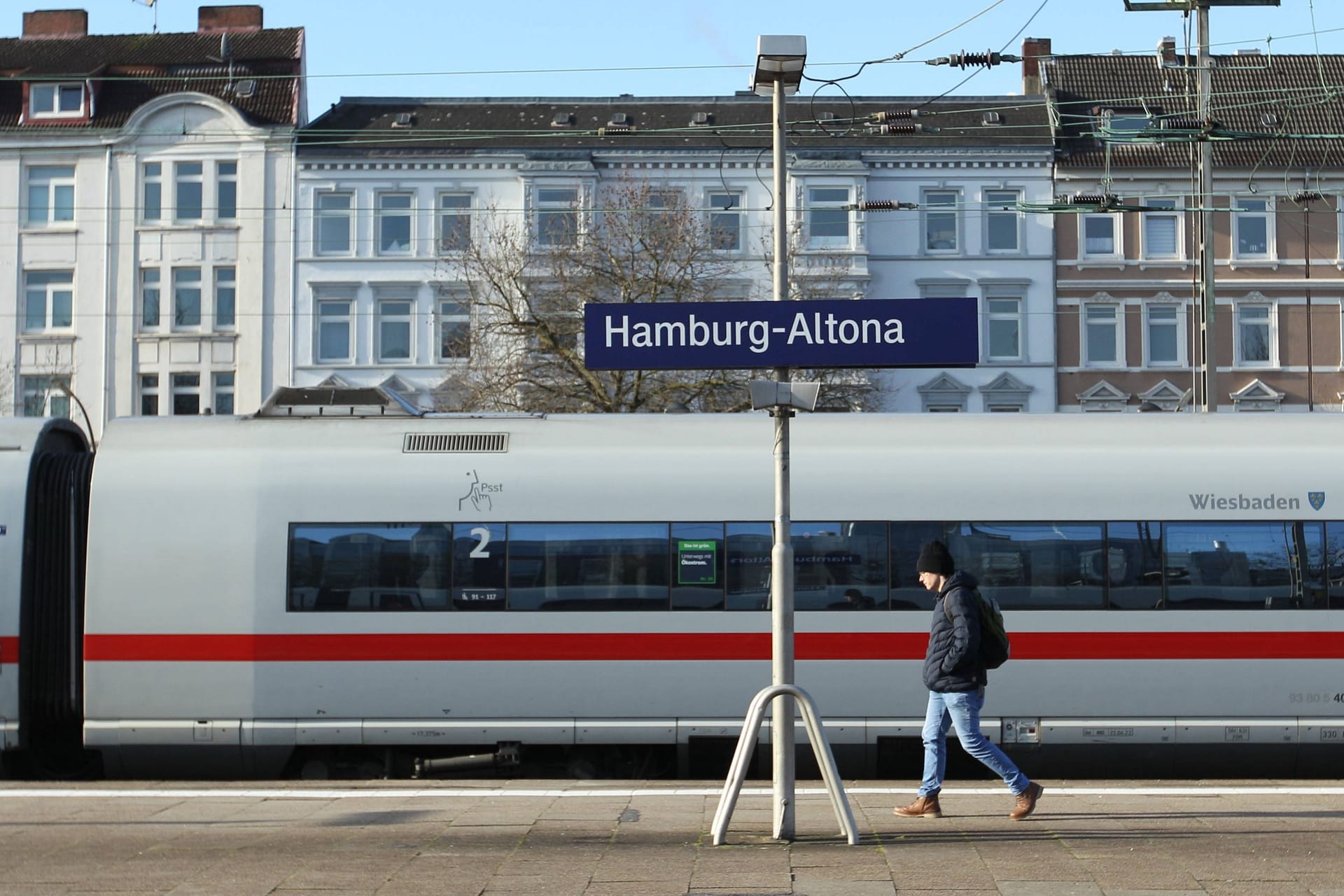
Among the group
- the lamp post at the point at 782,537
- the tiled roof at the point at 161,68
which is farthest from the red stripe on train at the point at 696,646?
the tiled roof at the point at 161,68

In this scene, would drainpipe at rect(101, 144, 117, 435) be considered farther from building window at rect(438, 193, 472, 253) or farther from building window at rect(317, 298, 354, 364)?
building window at rect(438, 193, 472, 253)

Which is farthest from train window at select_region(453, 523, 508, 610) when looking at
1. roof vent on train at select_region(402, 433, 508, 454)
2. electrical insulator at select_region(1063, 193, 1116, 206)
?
electrical insulator at select_region(1063, 193, 1116, 206)

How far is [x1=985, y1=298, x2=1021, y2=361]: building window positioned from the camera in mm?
42594

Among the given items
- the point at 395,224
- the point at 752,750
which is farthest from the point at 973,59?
the point at 395,224

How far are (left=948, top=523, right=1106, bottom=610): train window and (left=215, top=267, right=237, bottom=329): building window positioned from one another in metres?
34.1

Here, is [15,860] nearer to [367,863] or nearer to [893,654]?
[367,863]

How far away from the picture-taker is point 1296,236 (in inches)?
1681

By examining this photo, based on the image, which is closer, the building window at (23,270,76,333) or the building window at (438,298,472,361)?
the building window at (438,298,472,361)

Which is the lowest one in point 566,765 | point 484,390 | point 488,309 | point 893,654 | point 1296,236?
point 566,765

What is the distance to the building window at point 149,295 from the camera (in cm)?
4350

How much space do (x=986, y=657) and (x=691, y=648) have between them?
11.2ft

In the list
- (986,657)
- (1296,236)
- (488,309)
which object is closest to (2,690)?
(986,657)

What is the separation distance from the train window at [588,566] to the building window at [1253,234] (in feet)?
112

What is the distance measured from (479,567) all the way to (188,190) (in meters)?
33.9
